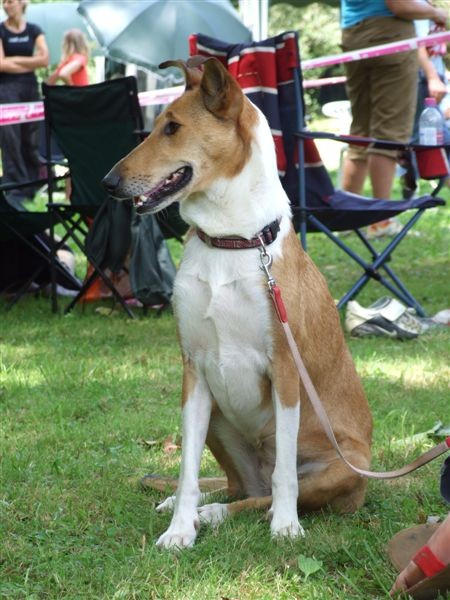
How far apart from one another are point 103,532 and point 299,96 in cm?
358

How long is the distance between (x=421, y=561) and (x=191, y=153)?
4.83 ft

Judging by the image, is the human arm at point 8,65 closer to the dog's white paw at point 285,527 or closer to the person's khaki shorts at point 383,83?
the person's khaki shorts at point 383,83

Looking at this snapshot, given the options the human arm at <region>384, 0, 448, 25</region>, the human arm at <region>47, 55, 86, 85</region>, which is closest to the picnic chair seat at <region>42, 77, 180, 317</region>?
the human arm at <region>384, 0, 448, 25</region>

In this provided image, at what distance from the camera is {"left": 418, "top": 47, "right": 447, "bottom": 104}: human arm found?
9703mm

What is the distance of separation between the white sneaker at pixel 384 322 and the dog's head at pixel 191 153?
3039 mm

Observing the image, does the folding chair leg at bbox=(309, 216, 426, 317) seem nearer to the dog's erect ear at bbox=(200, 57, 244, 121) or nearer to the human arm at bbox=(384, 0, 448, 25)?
the human arm at bbox=(384, 0, 448, 25)

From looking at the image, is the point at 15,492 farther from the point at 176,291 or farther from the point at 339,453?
the point at 339,453

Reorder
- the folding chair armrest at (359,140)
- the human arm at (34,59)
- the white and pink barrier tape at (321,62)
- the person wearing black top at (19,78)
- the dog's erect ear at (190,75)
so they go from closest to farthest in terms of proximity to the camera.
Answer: the dog's erect ear at (190,75), the folding chair armrest at (359,140), the white and pink barrier tape at (321,62), the person wearing black top at (19,78), the human arm at (34,59)

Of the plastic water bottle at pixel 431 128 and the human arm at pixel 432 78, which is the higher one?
the plastic water bottle at pixel 431 128

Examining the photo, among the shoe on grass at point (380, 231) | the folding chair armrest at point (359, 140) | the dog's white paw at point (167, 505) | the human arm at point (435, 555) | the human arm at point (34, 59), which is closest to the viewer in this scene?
the human arm at point (435, 555)

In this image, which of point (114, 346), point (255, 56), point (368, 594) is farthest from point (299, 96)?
point (368, 594)

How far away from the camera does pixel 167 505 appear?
3645 millimetres

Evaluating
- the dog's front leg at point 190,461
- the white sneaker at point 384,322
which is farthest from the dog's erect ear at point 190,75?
the white sneaker at point 384,322

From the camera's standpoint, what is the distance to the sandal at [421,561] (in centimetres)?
268
